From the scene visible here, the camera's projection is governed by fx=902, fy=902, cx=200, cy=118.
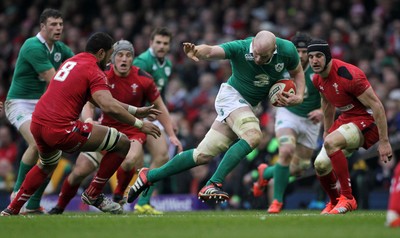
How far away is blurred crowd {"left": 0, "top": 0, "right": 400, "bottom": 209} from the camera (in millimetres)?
16766

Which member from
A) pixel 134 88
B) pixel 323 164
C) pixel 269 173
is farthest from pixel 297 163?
pixel 134 88

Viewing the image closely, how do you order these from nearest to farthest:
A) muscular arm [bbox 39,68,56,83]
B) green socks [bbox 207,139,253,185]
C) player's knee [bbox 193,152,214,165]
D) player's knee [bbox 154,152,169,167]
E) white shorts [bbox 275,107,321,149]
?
green socks [bbox 207,139,253,185] → player's knee [bbox 193,152,214,165] → muscular arm [bbox 39,68,56,83] → player's knee [bbox 154,152,169,167] → white shorts [bbox 275,107,321,149]

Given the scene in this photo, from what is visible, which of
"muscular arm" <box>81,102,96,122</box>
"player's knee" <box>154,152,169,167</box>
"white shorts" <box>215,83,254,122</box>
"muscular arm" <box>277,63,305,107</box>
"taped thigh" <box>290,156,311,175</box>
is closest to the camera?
"muscular arm" <box>277,63,305,107</box>

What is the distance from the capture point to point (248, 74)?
36.6 feet

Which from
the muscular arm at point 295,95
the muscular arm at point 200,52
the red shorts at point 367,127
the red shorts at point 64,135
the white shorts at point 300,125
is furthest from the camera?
the white shorts at point 300,125

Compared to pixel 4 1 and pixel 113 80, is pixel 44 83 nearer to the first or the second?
pixel 113 80

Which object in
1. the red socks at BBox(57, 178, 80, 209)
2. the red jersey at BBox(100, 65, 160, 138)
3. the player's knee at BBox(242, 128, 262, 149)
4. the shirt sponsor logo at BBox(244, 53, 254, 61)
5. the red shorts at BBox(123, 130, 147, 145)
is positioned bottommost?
the red socks at BBox(57, 178, 80, 209)

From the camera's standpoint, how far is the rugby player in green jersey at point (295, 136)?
1329 centimetres

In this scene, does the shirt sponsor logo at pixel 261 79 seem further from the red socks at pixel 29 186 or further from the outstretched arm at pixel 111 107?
the red socks at pixel 29 186

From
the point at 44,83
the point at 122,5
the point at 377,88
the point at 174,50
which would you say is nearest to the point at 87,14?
the point at 122,5

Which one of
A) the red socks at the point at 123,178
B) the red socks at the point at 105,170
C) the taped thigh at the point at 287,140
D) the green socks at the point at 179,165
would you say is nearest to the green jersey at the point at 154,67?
the red socks at the point at 123,178

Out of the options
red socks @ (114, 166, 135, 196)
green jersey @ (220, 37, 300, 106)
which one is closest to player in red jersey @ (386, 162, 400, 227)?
green jersey @ (220, 37, 300, 106)

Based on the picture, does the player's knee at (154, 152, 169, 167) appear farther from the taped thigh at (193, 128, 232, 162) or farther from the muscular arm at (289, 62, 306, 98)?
the muscular arm at (289, 62, 306, 98)

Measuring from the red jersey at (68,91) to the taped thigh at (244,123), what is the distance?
1.62 m
